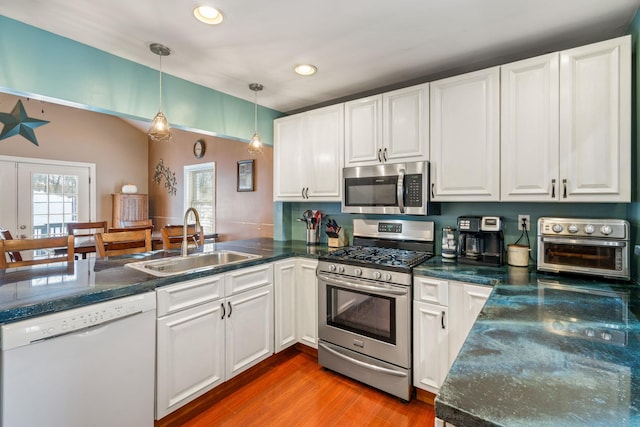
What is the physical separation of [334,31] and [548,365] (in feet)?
6.21

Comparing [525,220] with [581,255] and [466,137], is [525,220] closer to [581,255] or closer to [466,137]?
[581,255]

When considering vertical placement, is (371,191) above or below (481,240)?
above

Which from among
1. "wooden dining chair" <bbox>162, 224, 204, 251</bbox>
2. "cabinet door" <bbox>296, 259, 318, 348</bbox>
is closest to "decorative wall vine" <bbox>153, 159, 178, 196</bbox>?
"wooden dining chair" <bbox>162, 224, 204, 251</bbox>

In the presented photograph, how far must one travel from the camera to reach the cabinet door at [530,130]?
183 cm

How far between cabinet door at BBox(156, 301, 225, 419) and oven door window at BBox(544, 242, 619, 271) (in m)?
2.11

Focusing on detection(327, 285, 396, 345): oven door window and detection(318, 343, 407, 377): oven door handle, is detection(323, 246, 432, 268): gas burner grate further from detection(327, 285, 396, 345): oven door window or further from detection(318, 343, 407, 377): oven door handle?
detection(318, 343, 407, 377): oven door handle

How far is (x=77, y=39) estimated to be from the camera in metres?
1.94

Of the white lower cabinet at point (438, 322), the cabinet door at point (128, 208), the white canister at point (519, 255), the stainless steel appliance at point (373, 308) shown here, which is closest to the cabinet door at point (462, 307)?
the white lower cabinet at point (438, 322)

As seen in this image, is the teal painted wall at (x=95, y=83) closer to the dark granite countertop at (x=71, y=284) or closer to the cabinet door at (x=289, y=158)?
the cabinet door at (x=289, y=158)

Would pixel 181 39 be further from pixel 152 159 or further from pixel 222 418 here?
pixel 152 159

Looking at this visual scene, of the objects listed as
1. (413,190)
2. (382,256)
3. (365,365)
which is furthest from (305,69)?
(365,365)

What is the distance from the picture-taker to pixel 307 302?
104 inches

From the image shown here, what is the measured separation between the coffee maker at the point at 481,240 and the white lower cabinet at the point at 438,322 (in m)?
0.35

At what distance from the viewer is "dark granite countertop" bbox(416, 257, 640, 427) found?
64 centimetres
